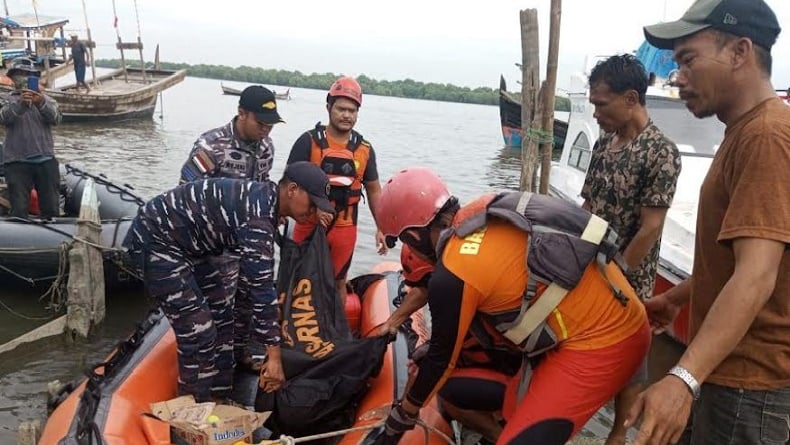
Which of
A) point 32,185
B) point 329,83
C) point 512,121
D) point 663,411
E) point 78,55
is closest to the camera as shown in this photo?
point 663,411

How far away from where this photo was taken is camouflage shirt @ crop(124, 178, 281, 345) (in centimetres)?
287

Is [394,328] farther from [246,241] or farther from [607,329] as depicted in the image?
[607,329]

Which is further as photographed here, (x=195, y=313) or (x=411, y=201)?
(x=195, y=313)

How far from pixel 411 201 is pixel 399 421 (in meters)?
0.83

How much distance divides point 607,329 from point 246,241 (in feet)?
5.36

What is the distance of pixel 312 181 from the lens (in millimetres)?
2811

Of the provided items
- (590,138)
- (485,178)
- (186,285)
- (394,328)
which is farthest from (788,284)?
(485,178)

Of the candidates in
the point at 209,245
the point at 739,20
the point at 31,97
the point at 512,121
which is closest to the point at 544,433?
the point at 739,20

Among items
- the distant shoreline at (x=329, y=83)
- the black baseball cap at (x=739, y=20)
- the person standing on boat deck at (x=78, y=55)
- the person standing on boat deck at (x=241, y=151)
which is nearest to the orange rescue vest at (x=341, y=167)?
the person standing on boat deck at (x=241, y=151)

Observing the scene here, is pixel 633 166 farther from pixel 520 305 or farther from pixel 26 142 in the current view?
pixel 26 142

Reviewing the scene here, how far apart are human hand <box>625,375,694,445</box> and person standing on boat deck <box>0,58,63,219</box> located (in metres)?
6.52

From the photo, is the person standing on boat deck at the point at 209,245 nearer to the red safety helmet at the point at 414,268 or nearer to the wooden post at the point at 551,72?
the red safety helmet at the point at 414,268

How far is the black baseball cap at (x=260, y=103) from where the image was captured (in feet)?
12.5

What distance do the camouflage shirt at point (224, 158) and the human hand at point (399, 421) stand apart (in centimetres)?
Result: 213
